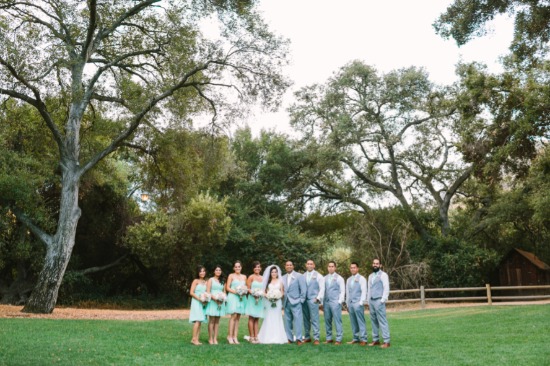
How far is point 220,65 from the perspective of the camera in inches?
742

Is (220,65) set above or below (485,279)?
above

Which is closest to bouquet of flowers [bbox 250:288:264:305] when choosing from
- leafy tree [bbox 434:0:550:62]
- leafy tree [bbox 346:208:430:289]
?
leafy tree [bbox 434:0:550:62]

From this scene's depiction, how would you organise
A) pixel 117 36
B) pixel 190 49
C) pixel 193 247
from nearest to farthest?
pixel 190 49 → pixel 117 36 → pixel 193 247

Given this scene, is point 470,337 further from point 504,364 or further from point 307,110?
point 307,110

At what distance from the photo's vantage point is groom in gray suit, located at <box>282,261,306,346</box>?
1093 centimetres

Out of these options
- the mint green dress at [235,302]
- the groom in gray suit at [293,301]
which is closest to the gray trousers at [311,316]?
the groom in gray suit at [293,301]

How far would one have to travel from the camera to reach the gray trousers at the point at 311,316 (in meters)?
10.9

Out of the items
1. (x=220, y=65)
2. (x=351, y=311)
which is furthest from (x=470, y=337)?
(x=220, y=65)

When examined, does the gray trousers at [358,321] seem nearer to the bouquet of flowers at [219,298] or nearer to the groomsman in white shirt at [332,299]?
the groomsman in white shirt at [332,299]

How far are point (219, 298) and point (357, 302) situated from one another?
285 cm

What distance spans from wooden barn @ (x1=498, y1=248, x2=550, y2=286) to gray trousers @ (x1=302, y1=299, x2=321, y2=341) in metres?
20.9

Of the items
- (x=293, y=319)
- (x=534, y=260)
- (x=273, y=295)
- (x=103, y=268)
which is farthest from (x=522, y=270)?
(x=273, y=295)

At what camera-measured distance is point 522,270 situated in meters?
28.2

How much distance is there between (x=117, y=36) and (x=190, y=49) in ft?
12.8
